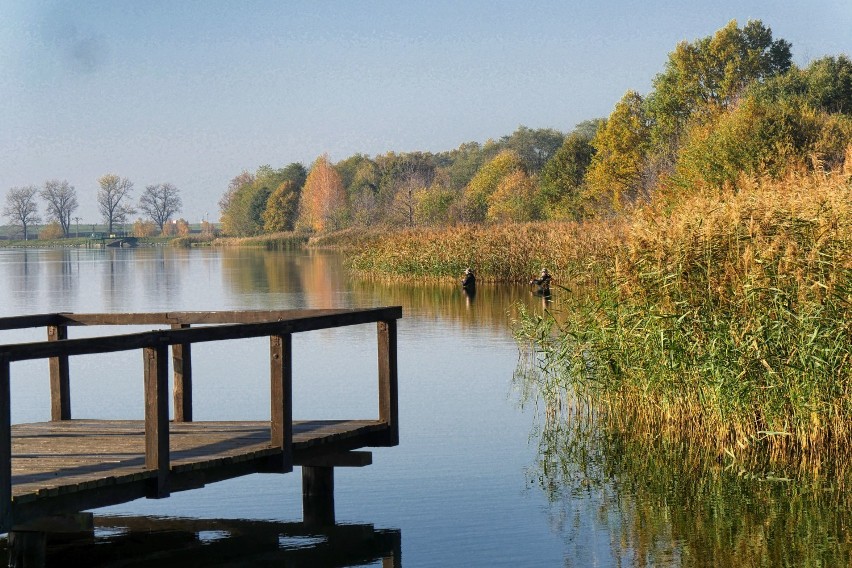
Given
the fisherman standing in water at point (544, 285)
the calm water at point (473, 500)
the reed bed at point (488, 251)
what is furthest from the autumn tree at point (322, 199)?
the calm water at point (473, 500)

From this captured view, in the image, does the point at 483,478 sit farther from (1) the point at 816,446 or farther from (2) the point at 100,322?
(2) the point at 100,322

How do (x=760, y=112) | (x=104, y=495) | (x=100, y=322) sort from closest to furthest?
(x=104, y=495)
(x=100, y=322)
(x=760, y=112)

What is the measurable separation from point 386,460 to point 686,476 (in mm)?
3301

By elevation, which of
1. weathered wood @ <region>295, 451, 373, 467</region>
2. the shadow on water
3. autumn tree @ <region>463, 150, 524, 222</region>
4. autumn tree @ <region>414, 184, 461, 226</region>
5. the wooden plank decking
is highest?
autumn tree @ <region>463, 150, 524, 222</region>

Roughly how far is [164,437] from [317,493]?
2.75 metres

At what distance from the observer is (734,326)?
40.9ft

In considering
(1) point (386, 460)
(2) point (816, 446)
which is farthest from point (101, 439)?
(2) point (816, 446)

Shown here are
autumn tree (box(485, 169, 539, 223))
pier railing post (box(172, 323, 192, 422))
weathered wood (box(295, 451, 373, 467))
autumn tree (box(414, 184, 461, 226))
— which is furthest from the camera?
autumn tree (box(414, 184, 461, 226))

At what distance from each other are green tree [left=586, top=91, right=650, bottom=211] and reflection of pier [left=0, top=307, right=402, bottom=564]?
53753 mm

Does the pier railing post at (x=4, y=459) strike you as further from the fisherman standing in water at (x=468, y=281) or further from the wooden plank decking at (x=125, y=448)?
the fisherman standing in water at (x=468, y=281)

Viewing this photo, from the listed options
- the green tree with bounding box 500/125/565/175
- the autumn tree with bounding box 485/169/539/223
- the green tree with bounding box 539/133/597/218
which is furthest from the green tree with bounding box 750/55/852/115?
the green tree with bounding box 500/125/565/175

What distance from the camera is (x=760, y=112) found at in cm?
3972

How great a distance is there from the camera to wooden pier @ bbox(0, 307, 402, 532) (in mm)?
8328

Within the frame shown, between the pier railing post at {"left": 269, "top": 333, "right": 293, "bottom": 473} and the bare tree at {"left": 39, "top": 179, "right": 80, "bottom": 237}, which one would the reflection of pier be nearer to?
the pier railing post at {"left": 269, "top": 333, "right": 293, "bottom": 473}
